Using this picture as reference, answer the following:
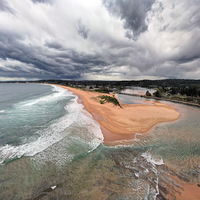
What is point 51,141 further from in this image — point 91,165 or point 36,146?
point 91,165

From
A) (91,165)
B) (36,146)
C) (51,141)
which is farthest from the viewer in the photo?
(51,141)

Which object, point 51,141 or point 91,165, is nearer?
point 91,165

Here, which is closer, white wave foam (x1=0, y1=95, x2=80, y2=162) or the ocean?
the ocean

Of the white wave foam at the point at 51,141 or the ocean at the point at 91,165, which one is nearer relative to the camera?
the ocean at the point at 91,165

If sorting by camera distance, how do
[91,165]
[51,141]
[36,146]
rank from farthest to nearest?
[51,141] → [36,146] → [91,165]

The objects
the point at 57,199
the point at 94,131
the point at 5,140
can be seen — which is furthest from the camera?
the point at 94,131

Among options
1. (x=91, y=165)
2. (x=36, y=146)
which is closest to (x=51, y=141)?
(x=36, y=146)

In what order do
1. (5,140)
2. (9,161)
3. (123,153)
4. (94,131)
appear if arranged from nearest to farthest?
(9,161), (123,153), (5,140), (94,131)

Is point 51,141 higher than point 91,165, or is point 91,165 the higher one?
point 91,165

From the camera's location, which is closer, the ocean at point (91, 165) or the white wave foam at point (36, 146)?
the ocean at point (91, 165)

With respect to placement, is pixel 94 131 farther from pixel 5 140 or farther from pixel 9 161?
pixel 5 140

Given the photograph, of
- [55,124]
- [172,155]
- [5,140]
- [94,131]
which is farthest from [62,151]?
[172,155]
